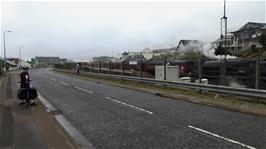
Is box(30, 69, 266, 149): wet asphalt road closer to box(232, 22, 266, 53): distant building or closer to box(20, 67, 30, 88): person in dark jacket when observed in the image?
box(20, 67, 30, 88): person in dark jacket

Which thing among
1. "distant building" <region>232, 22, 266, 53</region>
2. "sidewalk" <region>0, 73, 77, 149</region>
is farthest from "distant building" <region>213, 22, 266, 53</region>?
"sidewalk" <region>0, 73, 77, 149</region>

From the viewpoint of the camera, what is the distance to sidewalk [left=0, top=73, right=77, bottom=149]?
8.05 meters

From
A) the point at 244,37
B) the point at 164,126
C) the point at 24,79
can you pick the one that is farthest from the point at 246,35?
the point at 164,126

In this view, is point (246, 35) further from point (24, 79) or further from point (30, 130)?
point (30, 130)

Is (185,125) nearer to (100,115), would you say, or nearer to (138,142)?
(138,142)

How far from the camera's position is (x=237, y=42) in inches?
3834

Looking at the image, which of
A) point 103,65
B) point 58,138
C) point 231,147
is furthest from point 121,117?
point 103,65

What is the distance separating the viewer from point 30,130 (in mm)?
9820

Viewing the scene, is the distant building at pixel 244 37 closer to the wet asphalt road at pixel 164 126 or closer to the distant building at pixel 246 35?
the distant building at pixel 246 35

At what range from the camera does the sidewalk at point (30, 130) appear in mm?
8055

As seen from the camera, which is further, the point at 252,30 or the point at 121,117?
the point at 252,30

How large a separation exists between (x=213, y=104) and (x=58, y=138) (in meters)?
8.00

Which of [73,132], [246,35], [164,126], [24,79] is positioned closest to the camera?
[73,132]

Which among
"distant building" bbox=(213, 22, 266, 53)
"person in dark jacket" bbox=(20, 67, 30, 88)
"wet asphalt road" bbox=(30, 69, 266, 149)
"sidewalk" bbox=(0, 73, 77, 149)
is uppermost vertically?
"distant building" bbox=(213, 22, 266, 53)
